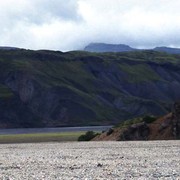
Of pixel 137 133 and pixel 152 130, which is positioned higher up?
pixel 152 130

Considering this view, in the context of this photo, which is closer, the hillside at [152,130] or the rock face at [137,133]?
the hillside at [152,130]

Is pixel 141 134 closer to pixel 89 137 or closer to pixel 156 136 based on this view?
pixel 156 136

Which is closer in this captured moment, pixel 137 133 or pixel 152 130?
pixel 137 133

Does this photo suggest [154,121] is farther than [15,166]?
Yes

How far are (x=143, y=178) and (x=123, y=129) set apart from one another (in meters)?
57.6

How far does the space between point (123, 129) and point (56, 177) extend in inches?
2204

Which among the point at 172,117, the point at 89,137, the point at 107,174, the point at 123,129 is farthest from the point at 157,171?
the point at 89,137

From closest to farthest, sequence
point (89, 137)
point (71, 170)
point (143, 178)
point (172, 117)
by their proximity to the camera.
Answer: point (143, 178) < point (71, 170) < point (172, 117) < point (89, 137)

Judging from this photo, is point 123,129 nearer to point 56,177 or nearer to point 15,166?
point 15,166

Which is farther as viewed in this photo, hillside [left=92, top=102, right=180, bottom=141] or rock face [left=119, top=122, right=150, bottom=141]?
rock face [left=119, top=122, right=150, bottom=141]

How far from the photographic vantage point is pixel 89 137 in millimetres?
90875

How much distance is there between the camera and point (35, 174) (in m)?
29.8

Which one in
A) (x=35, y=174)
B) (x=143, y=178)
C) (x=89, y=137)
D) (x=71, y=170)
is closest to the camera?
(x=143, y=178)

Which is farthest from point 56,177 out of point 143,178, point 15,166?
point 15,166
